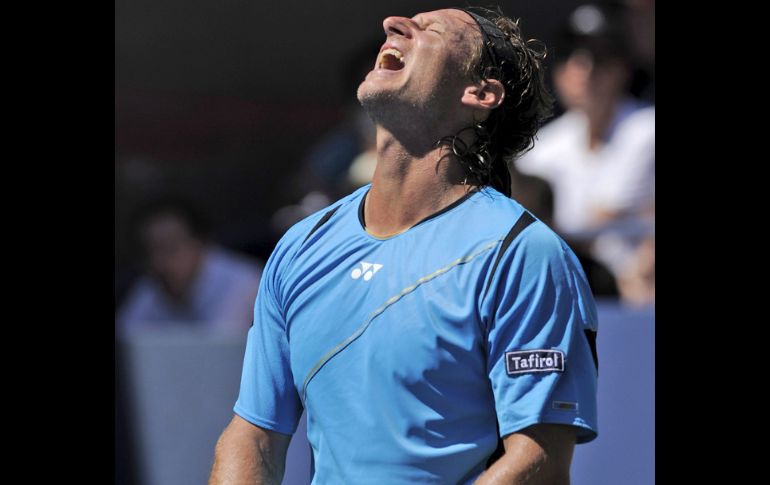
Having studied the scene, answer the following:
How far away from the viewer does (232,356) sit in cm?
512

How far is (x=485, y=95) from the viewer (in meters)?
2.98

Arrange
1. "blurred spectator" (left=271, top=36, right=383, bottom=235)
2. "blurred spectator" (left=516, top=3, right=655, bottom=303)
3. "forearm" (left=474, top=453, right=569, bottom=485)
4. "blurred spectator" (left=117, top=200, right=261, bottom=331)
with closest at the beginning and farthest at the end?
"forearm" (left=474, top=453, right=569, bottom=485)
"blurred spectator" (left=516, top=3, right=655, bottom=303)
"blurred spectator" (left=117, top=200, right=261, bottom=331)
"blurred spectator" (left=271, top=36, right=383, bottom=235)

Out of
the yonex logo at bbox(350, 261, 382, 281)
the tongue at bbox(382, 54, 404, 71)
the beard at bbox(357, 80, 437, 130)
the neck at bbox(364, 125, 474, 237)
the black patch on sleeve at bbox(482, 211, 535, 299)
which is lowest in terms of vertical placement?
the yonex logo at bbox(350, 261, 382, 281)

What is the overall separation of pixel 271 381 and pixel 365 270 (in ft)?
1.34

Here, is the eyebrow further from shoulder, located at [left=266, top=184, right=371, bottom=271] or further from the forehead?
shoulder, located at [left=266, top=184, right=371, bottom=271]

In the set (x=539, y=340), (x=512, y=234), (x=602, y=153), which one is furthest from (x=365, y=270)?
(x=602, y=153)

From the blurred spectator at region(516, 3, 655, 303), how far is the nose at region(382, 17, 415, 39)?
7.84ft

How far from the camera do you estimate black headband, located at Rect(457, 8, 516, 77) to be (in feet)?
9.86

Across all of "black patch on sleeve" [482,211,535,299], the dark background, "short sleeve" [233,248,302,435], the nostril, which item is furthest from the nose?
the dark background

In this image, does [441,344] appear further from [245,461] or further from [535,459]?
[245,461]

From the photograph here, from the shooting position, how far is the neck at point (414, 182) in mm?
2939
